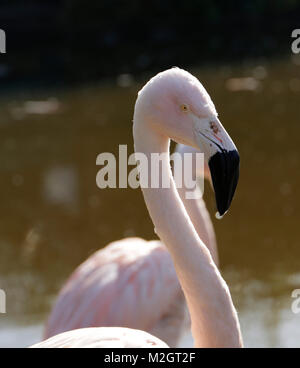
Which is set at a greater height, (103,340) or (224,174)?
(224,174)

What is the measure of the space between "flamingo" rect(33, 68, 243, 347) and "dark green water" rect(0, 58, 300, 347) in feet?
6.09

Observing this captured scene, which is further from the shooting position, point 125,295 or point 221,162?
point 125,295

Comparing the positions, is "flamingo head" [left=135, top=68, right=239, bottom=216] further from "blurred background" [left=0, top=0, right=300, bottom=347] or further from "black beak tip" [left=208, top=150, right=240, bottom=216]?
"blurred background" [left=0, top=0, right=300, bottom=347]

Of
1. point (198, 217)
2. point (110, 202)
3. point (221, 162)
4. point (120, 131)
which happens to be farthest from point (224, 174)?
point (120, 131)

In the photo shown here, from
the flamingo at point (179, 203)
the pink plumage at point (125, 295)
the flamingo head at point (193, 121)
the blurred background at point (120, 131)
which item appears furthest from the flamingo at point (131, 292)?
the flamingo head at point (193, 121)

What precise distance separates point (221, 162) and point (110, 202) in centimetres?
462

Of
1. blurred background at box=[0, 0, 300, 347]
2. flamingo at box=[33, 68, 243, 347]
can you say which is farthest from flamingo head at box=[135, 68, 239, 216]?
blurred background at box=[0, 0, 300, 347]

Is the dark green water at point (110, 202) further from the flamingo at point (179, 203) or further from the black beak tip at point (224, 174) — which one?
the black beak tip at point (224, 174)

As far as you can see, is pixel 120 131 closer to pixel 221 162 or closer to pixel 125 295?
pixel 125 295

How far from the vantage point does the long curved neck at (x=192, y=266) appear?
2213 millimetres

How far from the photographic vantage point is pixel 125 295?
3297mm

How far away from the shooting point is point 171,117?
223 centimetres

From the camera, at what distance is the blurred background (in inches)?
196

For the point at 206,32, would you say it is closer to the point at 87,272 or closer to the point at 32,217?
the point at 32,217
